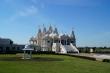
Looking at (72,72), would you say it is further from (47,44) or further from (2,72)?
(47,44)

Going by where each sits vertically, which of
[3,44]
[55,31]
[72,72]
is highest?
[55,31]

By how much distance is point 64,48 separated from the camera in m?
101

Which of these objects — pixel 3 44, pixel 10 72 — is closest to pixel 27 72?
pixel 10 72

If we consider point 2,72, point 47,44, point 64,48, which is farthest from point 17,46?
point 2,72

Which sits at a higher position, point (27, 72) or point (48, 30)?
point (48, 30)

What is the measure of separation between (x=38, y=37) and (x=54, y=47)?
713 inches

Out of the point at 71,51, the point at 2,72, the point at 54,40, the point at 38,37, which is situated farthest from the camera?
the point at 38,37

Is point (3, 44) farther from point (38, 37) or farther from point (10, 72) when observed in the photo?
point (10, 72)

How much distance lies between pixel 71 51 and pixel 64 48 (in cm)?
366

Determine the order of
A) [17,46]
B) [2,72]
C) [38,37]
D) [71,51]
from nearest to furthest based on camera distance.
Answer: [2,72] → [71,51] → [17,46] → [38,37]

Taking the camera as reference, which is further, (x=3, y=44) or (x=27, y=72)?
(x=3, y=44)

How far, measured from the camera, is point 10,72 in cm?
2419

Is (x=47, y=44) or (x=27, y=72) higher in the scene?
(x=47, y=44)

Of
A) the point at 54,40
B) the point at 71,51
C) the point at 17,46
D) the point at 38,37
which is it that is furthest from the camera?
the point at 38,37
